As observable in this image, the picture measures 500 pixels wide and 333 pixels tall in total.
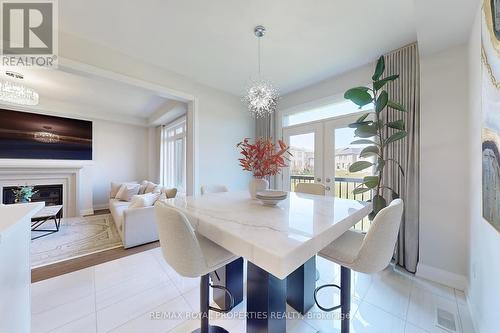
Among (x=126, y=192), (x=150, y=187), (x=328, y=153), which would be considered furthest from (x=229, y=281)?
Result: (x=126, y=192)

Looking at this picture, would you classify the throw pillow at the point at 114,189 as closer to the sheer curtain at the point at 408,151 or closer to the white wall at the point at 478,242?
the sheer curtain at the point at 408,151

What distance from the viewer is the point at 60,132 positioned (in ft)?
15.1

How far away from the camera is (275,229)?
935 mm

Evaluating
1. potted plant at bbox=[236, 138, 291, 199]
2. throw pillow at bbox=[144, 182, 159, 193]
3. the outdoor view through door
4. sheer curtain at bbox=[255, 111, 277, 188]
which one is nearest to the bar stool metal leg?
potted plant at bbox=[236, 138, 291, 199]

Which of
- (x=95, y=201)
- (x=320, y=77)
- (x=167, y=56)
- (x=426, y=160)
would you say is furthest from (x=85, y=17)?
(x=95, y=201)

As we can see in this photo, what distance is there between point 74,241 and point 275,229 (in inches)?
150

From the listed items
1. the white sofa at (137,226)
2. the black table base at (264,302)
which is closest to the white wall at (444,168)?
the black table base at (264,302)

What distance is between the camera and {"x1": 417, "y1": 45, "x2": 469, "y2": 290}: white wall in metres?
1.90

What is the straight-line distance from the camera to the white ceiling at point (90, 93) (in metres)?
3.12

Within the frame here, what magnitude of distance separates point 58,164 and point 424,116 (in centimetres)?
704

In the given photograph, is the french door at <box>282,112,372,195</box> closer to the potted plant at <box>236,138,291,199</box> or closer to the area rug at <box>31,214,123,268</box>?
the potted plant at <box>236,138,291,199</box>

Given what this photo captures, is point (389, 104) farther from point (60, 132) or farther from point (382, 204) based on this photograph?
point (60, 132)

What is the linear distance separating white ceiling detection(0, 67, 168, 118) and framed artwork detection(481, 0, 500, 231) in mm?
3419

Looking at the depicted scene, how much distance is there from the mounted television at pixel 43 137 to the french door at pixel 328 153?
5395 millimetres
